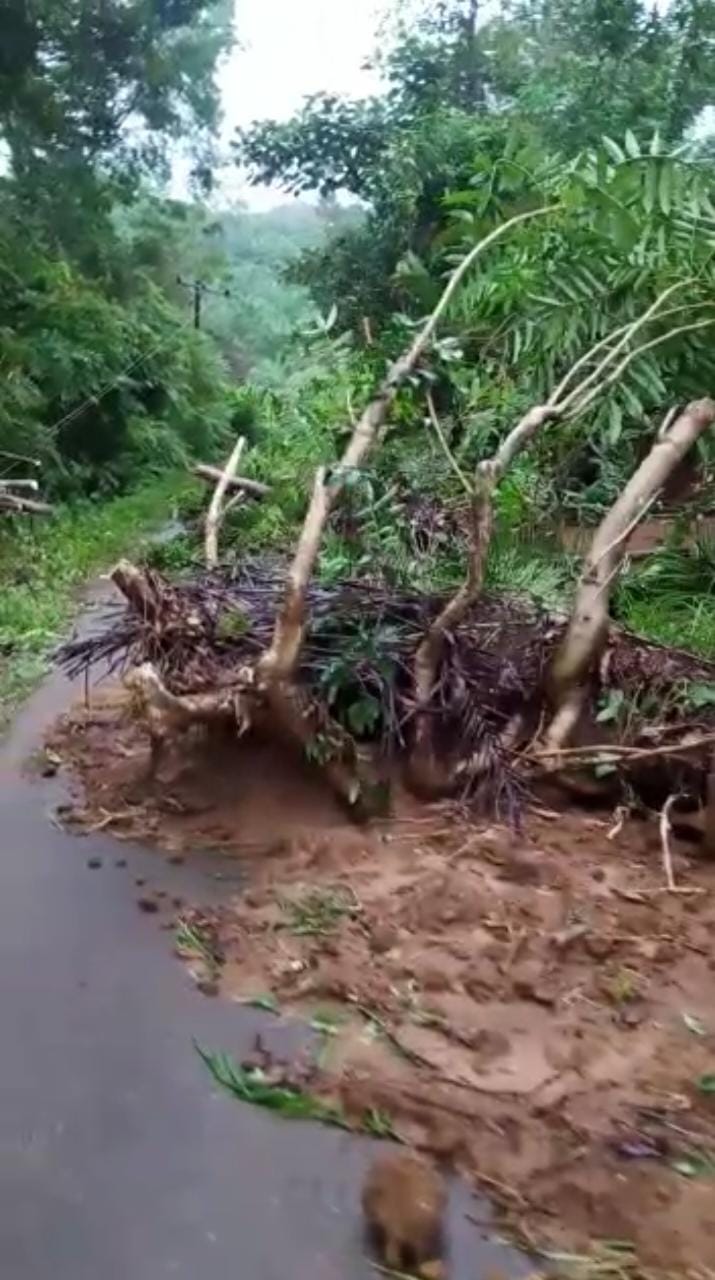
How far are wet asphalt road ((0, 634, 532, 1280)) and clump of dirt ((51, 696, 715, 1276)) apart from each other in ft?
0.40

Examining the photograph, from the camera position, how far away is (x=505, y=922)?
8.71ft

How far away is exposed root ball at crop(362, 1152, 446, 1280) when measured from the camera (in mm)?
1703

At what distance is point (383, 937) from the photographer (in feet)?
8.52

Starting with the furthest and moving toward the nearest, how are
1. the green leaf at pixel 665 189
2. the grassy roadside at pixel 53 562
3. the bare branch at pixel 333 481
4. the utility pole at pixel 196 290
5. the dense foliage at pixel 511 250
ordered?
the utility pole at pixel 196 290, the grassy roadside at pixel 53 562, the dense foliage at pixel 511 250, the green leaf at pixel 665 189, the bare branch at pixel 333 481

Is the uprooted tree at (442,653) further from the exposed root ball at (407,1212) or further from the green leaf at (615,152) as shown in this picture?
the exposed root ball at (407,1212)

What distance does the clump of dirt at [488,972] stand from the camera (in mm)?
1919

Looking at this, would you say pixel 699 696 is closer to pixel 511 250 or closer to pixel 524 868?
pixel 524 868

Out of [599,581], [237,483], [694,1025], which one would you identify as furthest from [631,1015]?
[237,483]

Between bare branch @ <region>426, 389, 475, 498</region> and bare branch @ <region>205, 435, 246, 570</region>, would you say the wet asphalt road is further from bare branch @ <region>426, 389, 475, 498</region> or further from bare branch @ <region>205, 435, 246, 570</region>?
bare branch @ <region>205, 435, 246, 570</region>

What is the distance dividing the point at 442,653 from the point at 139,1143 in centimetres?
173

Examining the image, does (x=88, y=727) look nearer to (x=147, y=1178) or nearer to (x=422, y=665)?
(x=422, y=665)

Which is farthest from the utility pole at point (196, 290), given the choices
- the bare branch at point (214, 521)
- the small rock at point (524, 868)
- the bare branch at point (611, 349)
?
the small rock at point (524, 868)

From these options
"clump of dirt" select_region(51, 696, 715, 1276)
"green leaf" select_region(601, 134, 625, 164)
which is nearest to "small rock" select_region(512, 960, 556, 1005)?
"clump of dirt" select_region(51, 696, 715, 1276)

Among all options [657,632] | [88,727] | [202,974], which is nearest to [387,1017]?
[202,974]
